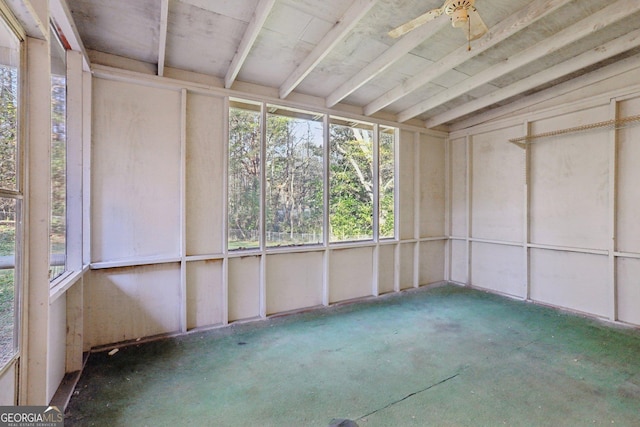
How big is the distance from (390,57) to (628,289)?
383 cm

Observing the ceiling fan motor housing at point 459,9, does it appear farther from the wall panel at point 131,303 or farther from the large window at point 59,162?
the wall panel at point 131,303

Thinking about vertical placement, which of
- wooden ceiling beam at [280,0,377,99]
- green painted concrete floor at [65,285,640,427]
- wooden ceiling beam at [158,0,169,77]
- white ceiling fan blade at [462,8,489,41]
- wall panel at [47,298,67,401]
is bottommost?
green painted concrete floor at [65,285,640,427]

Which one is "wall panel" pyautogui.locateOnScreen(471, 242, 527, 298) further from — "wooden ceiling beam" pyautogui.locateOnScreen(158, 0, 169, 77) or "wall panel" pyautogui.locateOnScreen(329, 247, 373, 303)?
"wooden ceiling beam" pyautogui.locateOnScreen(158, 0, 169, 77)

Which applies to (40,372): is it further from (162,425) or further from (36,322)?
(162,425)

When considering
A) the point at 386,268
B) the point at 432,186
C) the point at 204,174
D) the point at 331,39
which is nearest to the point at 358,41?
the point at 331,39

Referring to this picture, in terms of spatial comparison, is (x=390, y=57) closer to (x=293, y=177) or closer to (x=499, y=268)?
(x=293, y=177)

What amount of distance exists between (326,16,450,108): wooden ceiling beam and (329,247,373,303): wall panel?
2127mm

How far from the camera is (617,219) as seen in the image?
3625 millimetres

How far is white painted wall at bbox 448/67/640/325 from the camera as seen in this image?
3.58 m

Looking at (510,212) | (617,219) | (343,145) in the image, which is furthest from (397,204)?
(617,219)

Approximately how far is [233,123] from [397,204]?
2.77 meters

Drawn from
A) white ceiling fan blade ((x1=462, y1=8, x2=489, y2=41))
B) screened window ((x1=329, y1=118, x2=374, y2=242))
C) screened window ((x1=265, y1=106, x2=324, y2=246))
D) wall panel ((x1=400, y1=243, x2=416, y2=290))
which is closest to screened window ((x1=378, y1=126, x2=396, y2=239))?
screened window ((x1=329, y1=118, x2=374, y2=242))

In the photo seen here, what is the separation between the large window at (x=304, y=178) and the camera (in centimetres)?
368

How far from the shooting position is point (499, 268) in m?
4.84
